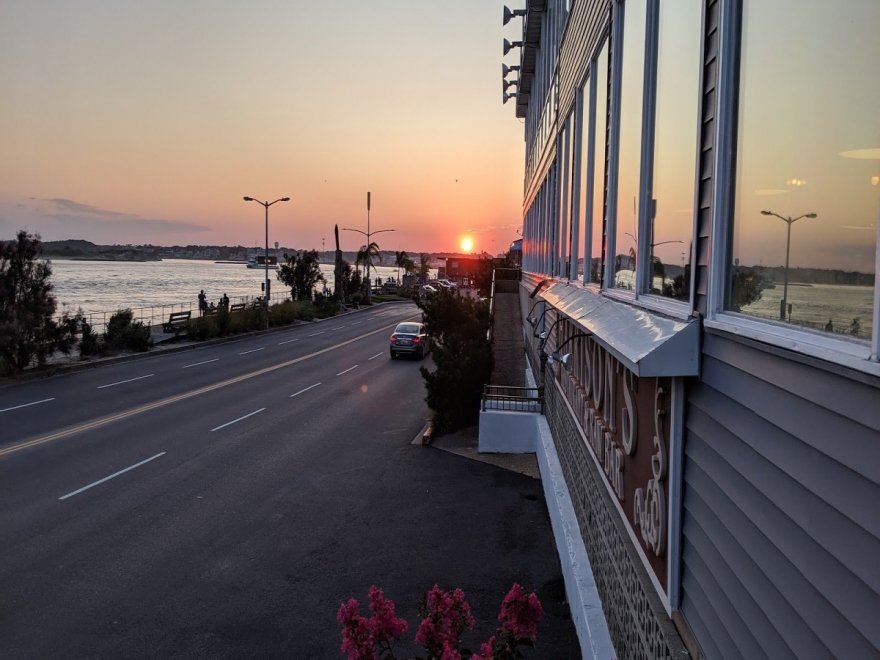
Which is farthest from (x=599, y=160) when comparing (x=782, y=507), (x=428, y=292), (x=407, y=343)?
(x=407, y=343)

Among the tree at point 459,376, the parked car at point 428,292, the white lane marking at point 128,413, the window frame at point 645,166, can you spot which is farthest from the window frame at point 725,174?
the parked car at point 428,292

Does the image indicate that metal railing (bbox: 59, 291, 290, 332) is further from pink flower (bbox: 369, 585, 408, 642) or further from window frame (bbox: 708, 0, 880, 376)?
window frame (bbox: 708, 0, 880, 376)

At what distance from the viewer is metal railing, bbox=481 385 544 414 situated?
14156 millimetres

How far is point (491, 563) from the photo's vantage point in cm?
884

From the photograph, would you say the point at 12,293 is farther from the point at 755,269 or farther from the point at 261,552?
the point at 755,269

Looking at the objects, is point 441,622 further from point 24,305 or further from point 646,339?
point 24,305

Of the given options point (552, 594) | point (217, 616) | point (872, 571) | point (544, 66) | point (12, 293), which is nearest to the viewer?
point (872, 571)

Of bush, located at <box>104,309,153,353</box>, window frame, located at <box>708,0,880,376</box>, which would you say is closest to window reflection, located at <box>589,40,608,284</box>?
window frame, located at <box>708,0,880,376</box>

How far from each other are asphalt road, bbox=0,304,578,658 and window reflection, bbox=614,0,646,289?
12.9 ft

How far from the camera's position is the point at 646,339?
11.7 ft

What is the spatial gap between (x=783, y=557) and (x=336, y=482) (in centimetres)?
1075

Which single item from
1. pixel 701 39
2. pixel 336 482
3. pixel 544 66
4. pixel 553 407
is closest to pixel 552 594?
pixel 553 407

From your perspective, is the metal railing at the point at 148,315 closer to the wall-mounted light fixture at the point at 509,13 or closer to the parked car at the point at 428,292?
the parked car at the point at 428,292

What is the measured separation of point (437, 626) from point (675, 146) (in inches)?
123
